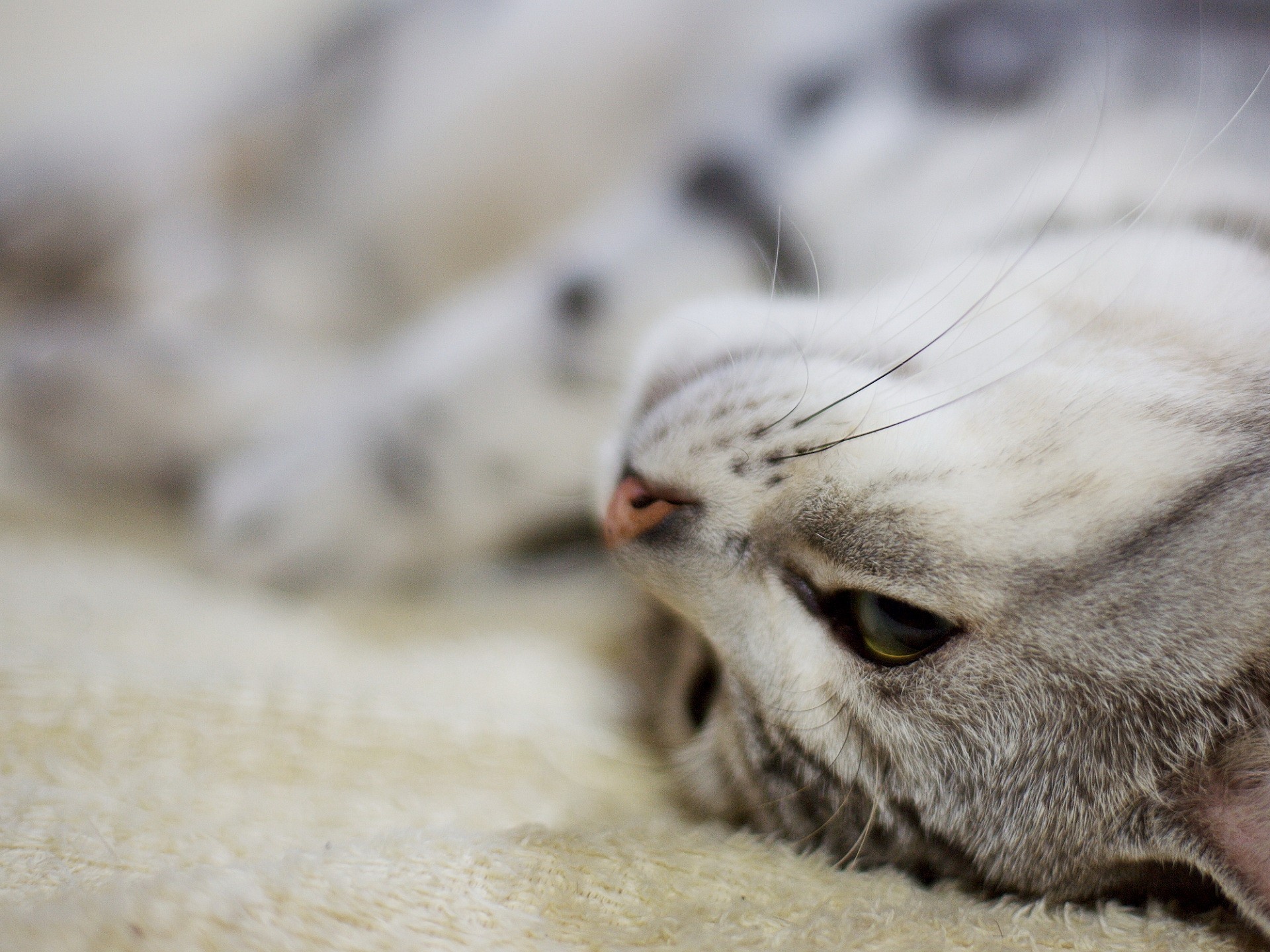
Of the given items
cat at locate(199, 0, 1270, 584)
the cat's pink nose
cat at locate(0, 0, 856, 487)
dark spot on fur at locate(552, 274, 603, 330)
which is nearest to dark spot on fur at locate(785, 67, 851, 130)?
cat at locate(199, 0, 1270, 584)

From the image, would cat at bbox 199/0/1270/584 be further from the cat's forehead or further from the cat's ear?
the cat's ear

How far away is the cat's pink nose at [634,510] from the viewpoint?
0.76 meters

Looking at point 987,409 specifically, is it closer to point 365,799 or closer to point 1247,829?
point 1247,829

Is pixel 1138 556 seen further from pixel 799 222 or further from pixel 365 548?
pixel 365 548

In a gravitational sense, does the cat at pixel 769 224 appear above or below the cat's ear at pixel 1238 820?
above

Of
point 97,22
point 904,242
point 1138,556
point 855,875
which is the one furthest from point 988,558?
point 97,22

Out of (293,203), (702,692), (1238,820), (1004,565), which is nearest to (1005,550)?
(1004,565)

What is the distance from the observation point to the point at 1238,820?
62 cm

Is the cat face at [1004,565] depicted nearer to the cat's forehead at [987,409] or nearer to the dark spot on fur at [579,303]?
the cat's forehead at [987,409]

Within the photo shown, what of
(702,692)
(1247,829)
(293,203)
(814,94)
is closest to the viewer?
(1247,829)

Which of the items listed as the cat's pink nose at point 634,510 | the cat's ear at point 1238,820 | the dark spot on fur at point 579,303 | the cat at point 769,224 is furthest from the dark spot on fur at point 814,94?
the cat's ear at point 1238,820

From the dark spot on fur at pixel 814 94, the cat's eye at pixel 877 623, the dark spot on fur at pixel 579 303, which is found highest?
the dark spot on fur at pixel 814 94

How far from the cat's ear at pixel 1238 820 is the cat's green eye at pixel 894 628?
7.6 inches

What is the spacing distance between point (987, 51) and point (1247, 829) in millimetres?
793
